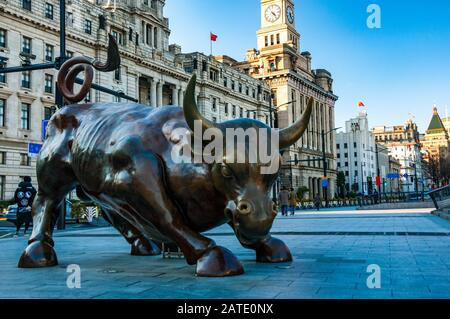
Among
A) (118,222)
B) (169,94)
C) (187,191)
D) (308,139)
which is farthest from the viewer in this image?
(308,139)

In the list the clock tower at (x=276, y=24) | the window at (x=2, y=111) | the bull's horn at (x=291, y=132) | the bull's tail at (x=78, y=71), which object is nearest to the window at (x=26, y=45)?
the window at (x=2, y=111)

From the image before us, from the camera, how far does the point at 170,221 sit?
4750 mm

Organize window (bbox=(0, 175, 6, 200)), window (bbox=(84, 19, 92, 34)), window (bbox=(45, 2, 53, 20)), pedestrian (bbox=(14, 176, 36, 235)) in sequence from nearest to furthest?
pedestrian (bbox=(14, 176, 36, 235))
window (bbox=(0, 175, 6, 200))
window (bbox=(45, 2, 53, 20))
window (bbox=(84, 19, 92, 34))

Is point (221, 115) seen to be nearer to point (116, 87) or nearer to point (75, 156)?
point (116, 87)

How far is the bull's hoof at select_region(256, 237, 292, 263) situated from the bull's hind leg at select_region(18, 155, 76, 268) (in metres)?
2.46

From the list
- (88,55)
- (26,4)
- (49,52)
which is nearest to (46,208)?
(26,4)

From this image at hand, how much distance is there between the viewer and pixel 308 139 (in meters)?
85.4

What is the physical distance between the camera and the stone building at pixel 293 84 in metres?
77.1

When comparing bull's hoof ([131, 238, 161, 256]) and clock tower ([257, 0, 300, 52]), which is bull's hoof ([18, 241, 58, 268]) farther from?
clock tower ([257, 0, 300, 52])

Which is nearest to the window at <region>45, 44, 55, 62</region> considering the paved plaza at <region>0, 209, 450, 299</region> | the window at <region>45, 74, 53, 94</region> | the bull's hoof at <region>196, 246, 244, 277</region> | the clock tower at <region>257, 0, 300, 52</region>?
the window at <region>45, 74, 53, 94</region>

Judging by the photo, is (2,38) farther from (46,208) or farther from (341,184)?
(341,184)

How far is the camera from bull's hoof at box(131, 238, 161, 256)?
Answer: 685cm
